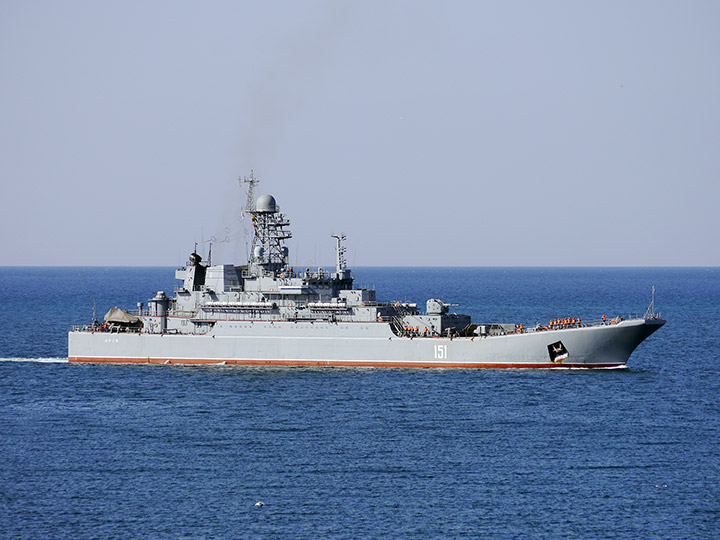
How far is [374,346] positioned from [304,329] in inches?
188

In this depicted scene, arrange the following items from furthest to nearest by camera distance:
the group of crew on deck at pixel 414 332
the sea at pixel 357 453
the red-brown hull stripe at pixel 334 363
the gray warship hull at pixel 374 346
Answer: the group of crew on deck at pixel 414 332 → the red-brown hull stripe at pixel 334 363 → the gray warship hull at pixel 374 346 → the sea at pixel 357 453

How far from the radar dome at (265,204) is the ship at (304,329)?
70 millimetres

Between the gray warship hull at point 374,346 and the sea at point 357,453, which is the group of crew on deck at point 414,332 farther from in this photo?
the sea at point 357,453

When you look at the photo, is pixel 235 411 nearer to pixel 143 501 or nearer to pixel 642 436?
pixel 143 501

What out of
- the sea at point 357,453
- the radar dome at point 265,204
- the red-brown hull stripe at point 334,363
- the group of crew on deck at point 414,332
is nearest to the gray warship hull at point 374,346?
the red-brown hull stripe at point 334,363

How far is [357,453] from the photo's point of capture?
38875 millimetres

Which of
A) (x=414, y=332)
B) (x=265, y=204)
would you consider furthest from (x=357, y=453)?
(x=265, y=204)

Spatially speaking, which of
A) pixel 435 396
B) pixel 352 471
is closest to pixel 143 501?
pixel 352 471

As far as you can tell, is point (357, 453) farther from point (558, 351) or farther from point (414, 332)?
point (558, 351)

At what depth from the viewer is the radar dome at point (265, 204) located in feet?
210

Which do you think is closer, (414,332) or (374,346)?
(374,346)

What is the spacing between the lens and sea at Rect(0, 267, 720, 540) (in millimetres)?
31188

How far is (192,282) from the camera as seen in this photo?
64688mm

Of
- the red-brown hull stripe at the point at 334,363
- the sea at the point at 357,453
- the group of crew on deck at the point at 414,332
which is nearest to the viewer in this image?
the sea at the point at 357,453
